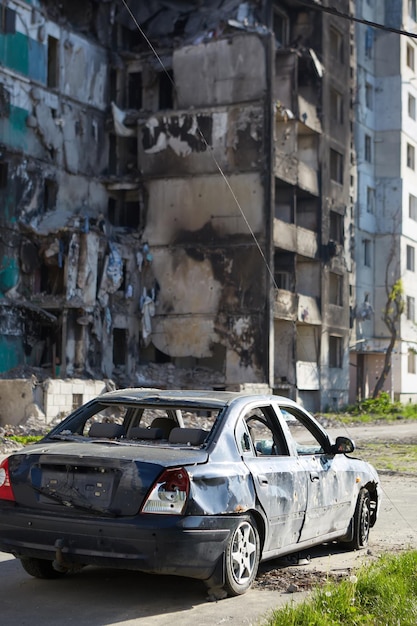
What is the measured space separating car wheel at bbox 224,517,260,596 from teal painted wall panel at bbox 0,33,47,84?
3369 centimetres

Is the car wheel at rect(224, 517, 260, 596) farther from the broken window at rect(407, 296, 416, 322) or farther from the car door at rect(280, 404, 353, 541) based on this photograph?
the broken window at rect(407, 296, 416, 322)

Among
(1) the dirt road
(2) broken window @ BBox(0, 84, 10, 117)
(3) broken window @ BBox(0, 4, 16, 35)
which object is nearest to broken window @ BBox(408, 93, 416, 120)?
(3) broken window @ BBox(0, 4, 16, 35)

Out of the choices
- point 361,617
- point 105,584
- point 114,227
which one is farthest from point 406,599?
point 114,227

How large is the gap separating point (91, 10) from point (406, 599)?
134ft

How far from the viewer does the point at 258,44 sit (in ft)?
139

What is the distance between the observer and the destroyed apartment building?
3822 cm

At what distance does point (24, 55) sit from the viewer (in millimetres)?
39156

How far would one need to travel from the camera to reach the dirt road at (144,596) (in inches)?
253

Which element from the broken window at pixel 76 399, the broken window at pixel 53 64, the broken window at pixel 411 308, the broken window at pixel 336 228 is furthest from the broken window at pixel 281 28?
the broken window at pixel 76 399

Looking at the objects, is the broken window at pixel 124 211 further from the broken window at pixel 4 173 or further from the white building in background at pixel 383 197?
the white building in background at pixel 383 197

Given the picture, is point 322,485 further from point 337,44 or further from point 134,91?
point 337,44

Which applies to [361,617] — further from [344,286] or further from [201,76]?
[344,286]

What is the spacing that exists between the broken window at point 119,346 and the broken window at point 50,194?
583cm

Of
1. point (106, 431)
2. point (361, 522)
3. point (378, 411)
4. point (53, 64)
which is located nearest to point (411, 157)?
point (378, 411)
